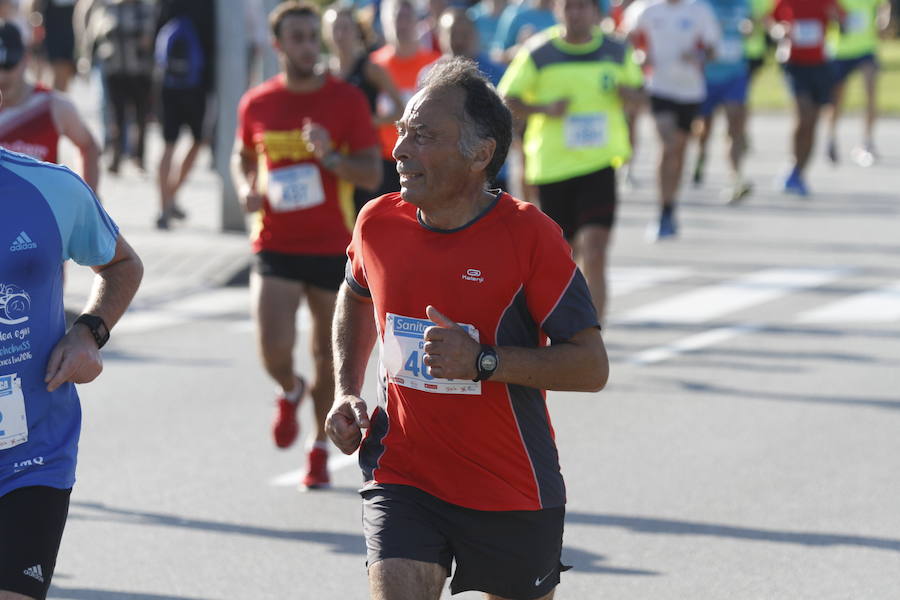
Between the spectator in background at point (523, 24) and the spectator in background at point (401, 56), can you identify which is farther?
the spectator in background at point (523, 24)

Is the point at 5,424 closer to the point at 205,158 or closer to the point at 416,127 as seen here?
the point at 416,127

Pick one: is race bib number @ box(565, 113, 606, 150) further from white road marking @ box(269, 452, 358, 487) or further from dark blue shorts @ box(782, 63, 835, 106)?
dark blue shorts @ box(782, 63, 835, 106)

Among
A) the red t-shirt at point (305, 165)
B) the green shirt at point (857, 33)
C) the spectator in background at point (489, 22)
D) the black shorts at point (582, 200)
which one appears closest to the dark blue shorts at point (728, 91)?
the green shirt at point (857, 33)

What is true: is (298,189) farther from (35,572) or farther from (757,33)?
(757,33)

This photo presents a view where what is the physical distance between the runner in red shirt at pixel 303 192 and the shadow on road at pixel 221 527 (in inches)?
25.3

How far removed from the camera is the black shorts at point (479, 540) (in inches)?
160

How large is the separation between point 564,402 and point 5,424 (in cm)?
533

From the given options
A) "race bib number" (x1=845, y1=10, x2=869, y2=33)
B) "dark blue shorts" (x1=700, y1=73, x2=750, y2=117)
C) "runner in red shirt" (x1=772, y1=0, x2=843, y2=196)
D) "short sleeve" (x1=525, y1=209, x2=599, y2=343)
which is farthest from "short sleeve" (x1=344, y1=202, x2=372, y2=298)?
"race bib number" (x1=845, y1=10, x2=869, y2=33)

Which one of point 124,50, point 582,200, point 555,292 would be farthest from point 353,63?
point 124,50

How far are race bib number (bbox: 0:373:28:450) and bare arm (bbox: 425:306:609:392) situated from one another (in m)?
0.95

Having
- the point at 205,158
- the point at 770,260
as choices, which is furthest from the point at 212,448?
the point at 205,158

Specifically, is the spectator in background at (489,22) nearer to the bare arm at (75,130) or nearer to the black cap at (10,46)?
the bare arm at (75,130)

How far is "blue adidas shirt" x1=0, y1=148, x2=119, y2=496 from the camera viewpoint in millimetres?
3984

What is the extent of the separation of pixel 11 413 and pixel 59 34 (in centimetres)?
1570
